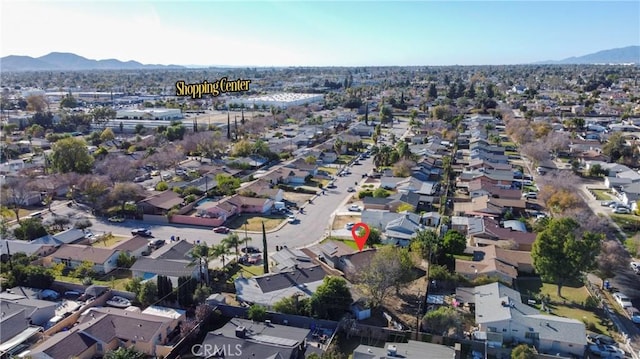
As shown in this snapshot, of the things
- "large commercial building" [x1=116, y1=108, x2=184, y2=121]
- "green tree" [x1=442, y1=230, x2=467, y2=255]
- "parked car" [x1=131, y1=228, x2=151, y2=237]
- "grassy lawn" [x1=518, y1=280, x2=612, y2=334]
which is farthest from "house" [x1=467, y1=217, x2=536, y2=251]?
"large commercial building" [x1=116, y1=108, x2=184, y2=121]

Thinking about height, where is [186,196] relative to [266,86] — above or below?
below

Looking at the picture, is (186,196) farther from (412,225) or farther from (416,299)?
(416,299)

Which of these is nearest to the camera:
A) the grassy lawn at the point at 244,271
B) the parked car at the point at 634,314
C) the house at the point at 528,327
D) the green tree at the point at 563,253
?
the house at the point at 528,327

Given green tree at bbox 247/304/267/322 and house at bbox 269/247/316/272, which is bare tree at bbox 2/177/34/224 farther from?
green tree at bbox 247/304/267/322

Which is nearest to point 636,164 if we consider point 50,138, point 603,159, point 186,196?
point 603,159

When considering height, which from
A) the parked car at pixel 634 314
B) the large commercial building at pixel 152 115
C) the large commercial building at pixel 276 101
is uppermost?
the large commercial building at pixel 276 101

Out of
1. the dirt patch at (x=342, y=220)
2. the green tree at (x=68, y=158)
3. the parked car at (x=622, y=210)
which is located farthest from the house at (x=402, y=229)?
the green tree at (x=68, y=158)

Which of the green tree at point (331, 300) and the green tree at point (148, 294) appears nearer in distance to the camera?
the green tree at point (331, 300)

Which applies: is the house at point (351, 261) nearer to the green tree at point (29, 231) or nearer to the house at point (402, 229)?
the house at point (402, 229)
